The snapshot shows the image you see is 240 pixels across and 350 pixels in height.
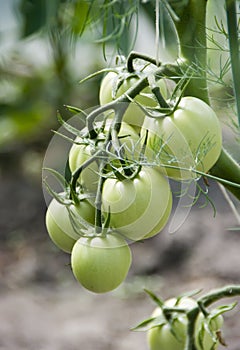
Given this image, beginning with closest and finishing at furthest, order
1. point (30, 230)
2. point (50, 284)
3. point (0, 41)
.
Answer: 1. point (0, 41)
2. point (50, 284)
3. point (30, 230)

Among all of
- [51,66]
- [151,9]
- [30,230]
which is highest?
[151,9]

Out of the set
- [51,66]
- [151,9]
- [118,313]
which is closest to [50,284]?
[118,313]

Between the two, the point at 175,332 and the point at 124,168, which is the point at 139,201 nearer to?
the point at 124,168

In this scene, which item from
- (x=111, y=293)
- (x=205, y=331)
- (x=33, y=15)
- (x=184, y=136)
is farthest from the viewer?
(x=111, y=293)

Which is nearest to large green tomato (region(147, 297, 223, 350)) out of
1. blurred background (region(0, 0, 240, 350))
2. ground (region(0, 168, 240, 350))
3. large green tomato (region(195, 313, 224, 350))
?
large green tomato (region(195, 313, 224, 350))

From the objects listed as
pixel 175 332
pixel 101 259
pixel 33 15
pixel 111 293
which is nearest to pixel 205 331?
pixel 175 332

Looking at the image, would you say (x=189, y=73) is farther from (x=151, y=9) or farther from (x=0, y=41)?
(x=0, y=41)

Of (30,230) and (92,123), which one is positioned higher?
(92,123)
